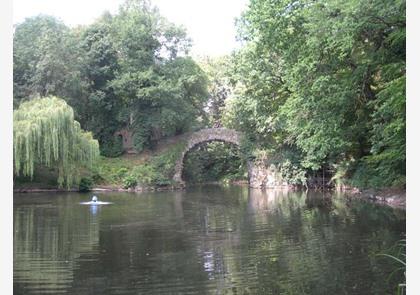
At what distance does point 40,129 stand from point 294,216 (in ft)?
47.6

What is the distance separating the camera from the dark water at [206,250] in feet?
27.5

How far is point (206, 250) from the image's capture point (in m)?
11.5

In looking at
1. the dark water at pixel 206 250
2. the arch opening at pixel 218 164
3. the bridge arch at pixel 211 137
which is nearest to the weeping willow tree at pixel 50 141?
the dark water at pixel 206 250

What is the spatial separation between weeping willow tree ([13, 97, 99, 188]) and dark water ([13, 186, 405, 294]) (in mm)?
5962

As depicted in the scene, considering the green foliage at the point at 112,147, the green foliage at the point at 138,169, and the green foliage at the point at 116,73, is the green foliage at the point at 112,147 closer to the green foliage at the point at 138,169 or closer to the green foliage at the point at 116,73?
the green foliage at the point at 116,73

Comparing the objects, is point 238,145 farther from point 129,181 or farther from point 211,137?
point 129,181

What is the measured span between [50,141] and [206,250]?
1671 centimetres

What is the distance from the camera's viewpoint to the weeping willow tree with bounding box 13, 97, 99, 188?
24938mm

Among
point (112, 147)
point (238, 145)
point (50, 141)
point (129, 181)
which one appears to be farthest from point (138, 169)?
point (50, 141)

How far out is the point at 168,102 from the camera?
3472cm

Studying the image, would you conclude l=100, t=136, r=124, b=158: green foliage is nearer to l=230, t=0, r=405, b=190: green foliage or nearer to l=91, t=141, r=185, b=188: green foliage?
l=91, t=141, r=185, b=188: green foliage

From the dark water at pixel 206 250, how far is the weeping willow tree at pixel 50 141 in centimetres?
596
